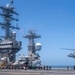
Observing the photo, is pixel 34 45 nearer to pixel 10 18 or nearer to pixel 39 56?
pixel 39 56

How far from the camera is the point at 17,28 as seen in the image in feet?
272

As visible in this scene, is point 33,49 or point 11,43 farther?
point 33,49

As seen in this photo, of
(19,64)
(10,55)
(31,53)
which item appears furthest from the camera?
(31,53)

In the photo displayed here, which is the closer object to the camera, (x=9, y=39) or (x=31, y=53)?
(x=9, y=39)

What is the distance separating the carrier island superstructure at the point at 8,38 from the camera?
7419 cm

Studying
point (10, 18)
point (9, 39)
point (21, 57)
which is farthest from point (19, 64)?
point (10, 18)

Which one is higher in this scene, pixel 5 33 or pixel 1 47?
pixel 5 33

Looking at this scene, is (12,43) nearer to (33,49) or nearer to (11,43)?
(11,43)

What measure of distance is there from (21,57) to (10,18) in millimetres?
14467

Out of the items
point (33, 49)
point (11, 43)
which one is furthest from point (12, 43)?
point (33, 49)

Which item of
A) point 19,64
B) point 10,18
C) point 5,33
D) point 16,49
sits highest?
point 10,18

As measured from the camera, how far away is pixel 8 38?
7700 cm

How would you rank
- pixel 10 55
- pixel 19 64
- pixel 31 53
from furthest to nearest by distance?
pixel 31 53 < pixel 10 55 < pixel 19 64

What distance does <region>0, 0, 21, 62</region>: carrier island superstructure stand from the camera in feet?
243
